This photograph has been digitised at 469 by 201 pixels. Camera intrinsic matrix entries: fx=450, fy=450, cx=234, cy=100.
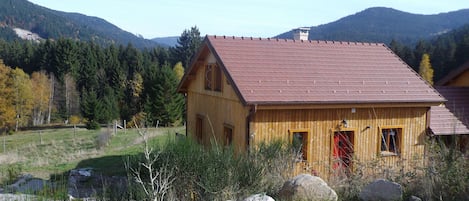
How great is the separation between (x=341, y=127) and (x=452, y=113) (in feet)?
16.3

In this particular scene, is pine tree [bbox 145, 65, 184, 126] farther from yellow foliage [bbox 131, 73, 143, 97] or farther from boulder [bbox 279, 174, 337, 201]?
boulder [bbox 279, 174, 337, 201]

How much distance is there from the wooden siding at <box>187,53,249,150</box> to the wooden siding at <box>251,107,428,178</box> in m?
0.77

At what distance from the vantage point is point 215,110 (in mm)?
14508

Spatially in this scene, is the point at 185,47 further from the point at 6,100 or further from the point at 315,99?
the point at 315,99

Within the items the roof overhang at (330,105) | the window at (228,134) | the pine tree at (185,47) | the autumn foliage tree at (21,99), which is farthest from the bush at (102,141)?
the pine tree at (185,47)

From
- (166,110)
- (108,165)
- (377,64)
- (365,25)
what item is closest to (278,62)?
(377,64)

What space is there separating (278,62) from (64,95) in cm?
4741

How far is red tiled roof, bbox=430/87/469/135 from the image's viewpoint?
14297 mm

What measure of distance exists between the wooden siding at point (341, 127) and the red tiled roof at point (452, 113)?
2.55ft

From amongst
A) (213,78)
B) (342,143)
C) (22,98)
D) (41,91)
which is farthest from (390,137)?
(41,91)

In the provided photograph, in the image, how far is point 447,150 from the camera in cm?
724

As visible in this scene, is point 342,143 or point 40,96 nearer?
point 342,143

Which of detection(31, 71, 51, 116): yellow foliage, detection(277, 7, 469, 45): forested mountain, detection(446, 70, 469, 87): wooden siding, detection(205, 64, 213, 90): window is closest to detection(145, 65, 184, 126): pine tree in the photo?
detection(31, 71, 51, 116): yellow foliage

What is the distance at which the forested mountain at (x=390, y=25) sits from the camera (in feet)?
478
